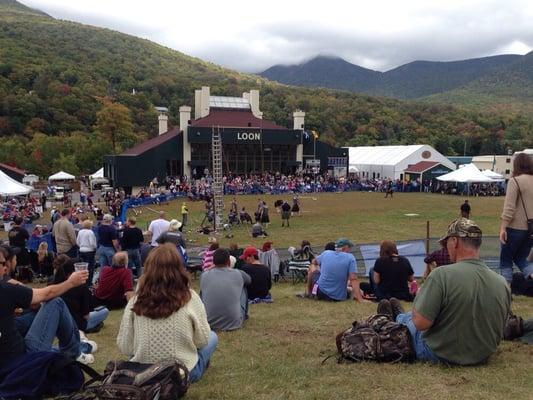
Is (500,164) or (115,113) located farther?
(115,113)

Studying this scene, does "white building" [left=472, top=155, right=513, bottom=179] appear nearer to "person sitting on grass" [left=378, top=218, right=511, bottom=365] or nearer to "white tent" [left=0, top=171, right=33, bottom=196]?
"white tent" [left=0, top=171, right=33, bottom=196]

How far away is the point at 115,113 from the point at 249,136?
93.1 feet

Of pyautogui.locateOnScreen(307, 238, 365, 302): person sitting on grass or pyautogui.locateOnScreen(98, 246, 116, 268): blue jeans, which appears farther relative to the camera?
pyautogui.locateOnScreen(98, 246, 116, 268): blue jeans

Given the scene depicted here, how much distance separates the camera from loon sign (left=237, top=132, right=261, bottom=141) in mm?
→ 48719

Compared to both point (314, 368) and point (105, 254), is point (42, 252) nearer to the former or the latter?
point (105, 254)

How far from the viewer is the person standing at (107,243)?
1032cm

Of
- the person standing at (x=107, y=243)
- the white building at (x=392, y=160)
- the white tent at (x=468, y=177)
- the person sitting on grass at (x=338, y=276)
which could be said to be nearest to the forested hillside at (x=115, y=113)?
the white building at (x=392, y=160)

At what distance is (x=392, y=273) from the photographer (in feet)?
22.9

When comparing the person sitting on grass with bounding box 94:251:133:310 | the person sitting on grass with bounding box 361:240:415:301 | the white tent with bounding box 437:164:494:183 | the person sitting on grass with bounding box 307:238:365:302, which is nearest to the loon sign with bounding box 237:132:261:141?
the white tent with bounding box 437:164:494:183

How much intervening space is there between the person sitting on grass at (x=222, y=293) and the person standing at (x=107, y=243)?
16.5 ft

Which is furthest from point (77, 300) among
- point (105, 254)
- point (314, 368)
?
point (105, 254)

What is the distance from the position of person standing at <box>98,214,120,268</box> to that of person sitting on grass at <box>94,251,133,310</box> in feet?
8.72

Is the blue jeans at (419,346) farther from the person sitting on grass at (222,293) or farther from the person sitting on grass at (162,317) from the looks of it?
the person sitting on grass at (222,293)

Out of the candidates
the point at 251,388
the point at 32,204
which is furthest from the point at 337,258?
the point at 32,204
